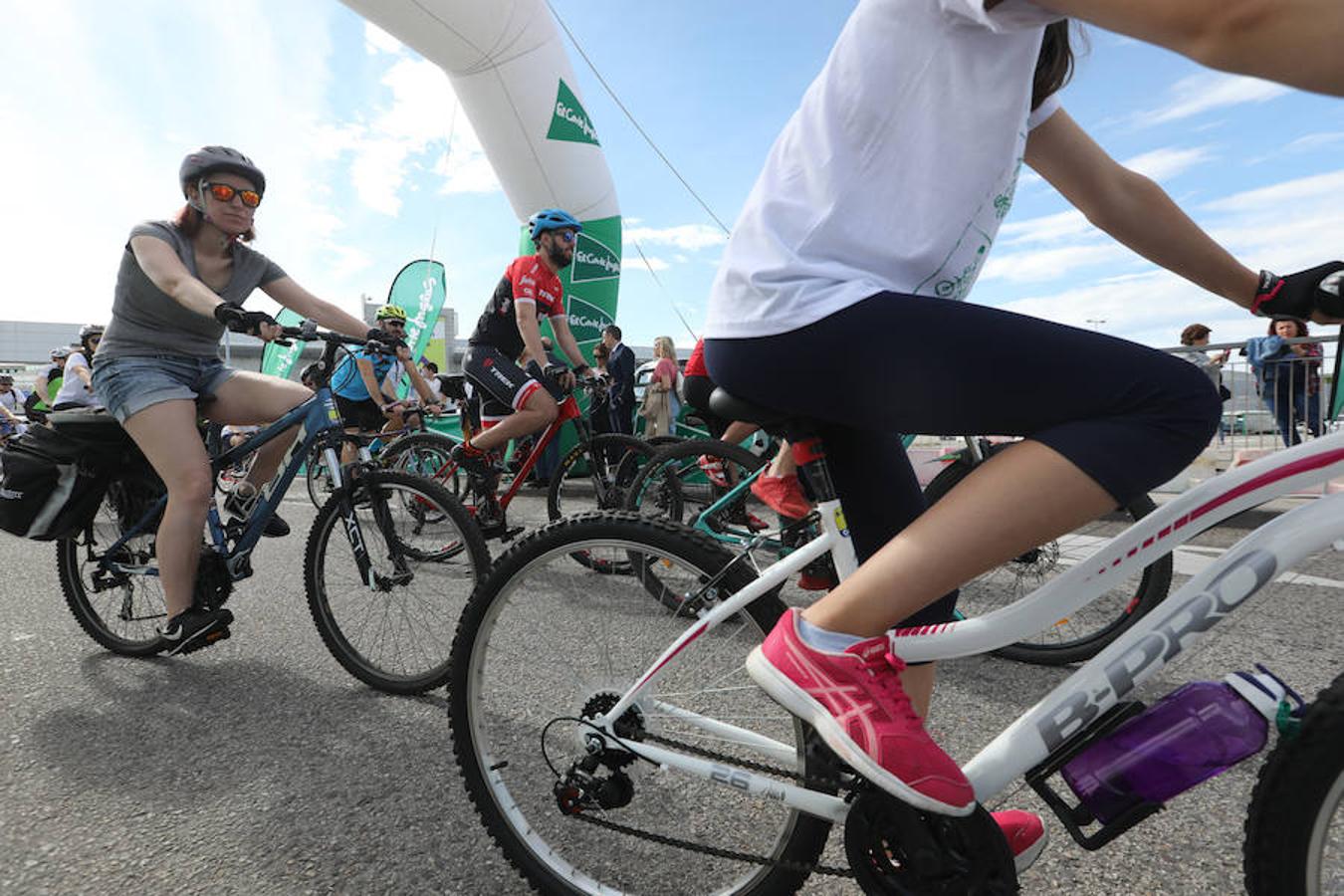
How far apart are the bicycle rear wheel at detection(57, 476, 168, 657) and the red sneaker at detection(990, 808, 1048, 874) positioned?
318 cm

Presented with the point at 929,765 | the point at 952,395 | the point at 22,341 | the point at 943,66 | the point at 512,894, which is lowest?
the point at 22,341

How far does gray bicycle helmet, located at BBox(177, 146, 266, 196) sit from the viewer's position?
282 cm

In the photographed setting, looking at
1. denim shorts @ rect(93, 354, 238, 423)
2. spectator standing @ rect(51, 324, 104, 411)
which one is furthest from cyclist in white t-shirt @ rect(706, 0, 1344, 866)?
spectator standing @ rect(51, 324, 104, 411)

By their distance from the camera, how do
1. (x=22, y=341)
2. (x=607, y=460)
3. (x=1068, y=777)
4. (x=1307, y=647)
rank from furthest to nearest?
(x=22, y=341) < (x=607, y=460) < (x=1307, y=647) < (x=1068, y=777)

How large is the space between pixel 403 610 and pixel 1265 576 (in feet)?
8.66

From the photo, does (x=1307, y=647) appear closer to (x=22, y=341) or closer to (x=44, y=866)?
(x=44, y=866)

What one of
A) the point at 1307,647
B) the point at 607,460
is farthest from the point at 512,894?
the point at 607,460

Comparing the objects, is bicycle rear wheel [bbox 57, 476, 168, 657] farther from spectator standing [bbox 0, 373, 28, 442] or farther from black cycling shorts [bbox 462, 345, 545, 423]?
spectator standing [bbox 0, 373, 28, 442]

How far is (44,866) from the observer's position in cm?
164

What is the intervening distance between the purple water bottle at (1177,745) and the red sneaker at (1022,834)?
166 millimetres

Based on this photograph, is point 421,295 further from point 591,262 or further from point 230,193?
point 230,193

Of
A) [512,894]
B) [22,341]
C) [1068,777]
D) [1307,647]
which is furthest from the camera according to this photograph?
[22,341]

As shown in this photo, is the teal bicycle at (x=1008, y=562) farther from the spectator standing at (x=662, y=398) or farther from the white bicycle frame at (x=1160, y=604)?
the spectator standing at (x=662, y=398)

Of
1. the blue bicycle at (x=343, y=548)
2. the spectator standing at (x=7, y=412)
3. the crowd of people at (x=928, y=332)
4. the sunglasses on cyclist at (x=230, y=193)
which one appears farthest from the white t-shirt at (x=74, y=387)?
the crowd of people at (x=928, y=332)
